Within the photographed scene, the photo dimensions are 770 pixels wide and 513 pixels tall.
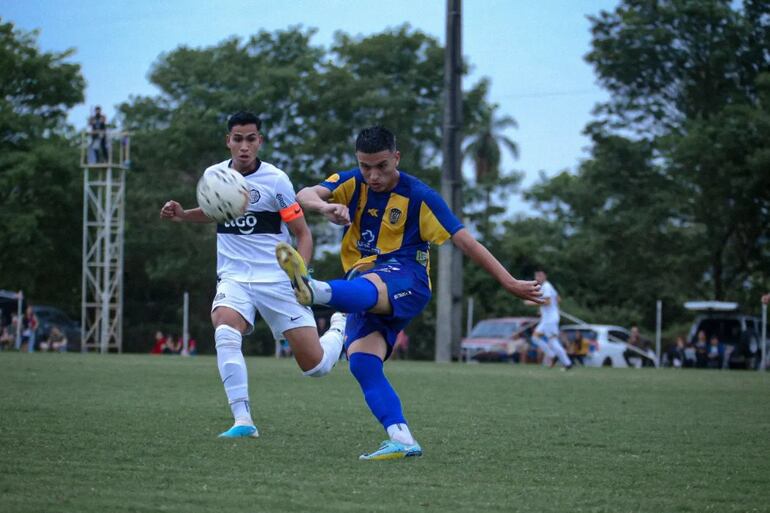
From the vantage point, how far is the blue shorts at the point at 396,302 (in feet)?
23.4

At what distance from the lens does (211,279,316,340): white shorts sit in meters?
8.42

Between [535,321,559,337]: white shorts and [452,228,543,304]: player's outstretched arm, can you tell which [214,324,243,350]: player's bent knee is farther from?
[535,321,559,337]: white shorts

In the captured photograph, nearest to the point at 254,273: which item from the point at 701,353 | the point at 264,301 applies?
the point at 264,301

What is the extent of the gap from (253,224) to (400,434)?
7.19 feet

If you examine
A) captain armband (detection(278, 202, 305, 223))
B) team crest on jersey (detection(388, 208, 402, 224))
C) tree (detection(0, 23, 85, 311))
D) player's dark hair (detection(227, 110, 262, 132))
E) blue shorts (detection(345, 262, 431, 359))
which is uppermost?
tree (detection(0, 23, 85, 311))

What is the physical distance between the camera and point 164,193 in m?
46.0

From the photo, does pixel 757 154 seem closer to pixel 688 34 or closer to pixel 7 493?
pixel 688 34

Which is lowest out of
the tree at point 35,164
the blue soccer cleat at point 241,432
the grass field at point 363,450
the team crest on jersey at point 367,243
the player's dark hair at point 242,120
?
the grass field at point 363,450

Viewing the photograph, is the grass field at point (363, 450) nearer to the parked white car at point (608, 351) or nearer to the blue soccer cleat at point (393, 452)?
the blue soccer cleat at point (393, 452)

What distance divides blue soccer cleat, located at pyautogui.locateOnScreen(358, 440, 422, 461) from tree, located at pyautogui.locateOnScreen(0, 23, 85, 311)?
35196mm

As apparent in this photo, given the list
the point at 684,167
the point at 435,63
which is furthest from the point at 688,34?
the point at 435,63

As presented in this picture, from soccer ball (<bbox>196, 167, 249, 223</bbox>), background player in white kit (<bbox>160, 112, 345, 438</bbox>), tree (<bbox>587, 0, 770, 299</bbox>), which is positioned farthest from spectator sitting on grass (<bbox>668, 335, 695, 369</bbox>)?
soccer ball (<bbox>196, 167, 249, 223</bbox>)

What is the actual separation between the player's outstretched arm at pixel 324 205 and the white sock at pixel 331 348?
1.72m

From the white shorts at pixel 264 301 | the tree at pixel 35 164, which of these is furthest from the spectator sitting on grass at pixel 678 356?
the white shorts at pixel 264 301
